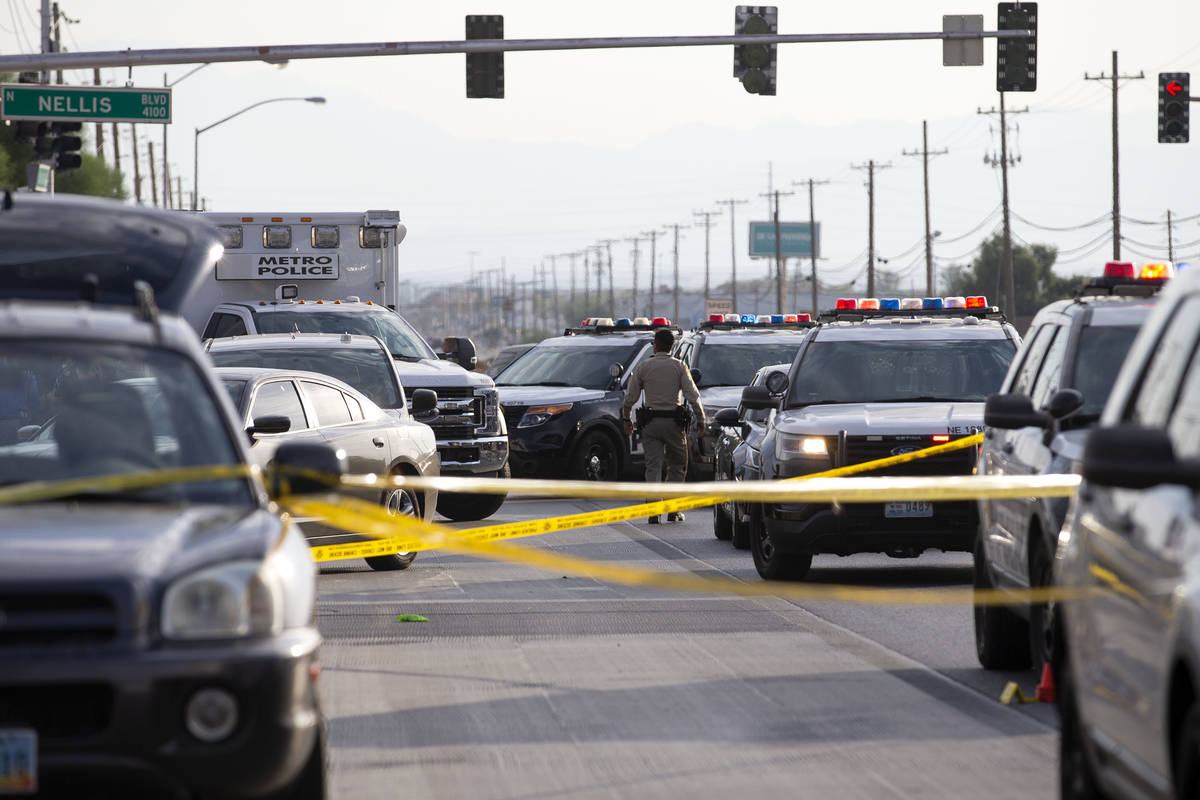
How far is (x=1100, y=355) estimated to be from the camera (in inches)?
406

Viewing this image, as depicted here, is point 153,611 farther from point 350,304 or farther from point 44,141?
point 44,141

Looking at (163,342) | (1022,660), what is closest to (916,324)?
(1022,660)

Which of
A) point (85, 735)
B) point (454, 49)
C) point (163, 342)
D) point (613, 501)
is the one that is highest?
point (454, 49)

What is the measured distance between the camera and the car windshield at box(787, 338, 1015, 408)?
15.4 meters

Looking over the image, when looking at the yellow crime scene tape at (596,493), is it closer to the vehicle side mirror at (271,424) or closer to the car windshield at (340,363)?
the vehicle side mirror at (271,424)

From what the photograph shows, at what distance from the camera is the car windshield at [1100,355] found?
10.2 meters

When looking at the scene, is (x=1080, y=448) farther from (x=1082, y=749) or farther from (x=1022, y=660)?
(x=1082, y=749)

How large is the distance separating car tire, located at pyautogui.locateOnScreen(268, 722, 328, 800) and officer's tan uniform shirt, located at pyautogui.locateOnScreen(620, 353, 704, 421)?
46.9 feet

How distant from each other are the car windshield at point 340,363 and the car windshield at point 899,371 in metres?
4.27

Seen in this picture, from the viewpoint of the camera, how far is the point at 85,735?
5488 mm

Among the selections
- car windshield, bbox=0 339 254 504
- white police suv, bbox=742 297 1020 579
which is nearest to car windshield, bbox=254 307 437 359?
white police suv, bbox=742 297 1020 579

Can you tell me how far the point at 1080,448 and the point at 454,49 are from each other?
18.0m

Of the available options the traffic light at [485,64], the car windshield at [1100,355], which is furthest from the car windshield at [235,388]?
the traffic light at [485,64]

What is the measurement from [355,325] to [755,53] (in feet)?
25.6
